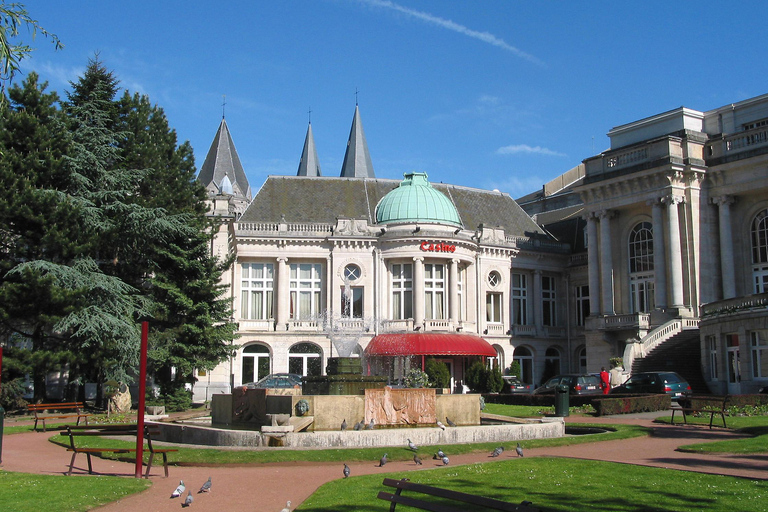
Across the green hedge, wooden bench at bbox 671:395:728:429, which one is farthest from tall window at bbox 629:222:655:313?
wooden bench at bbox 671:395:728:429

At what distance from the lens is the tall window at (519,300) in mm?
55500

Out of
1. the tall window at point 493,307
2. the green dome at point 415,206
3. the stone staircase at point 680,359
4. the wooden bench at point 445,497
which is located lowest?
the wooden bench at point 445,497

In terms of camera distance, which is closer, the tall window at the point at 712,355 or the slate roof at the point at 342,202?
the tall window at the point at 712,355

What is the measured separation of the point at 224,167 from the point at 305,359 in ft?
105

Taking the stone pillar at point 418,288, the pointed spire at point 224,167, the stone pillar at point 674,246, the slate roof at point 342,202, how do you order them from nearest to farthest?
the stone pillar at point 674,246
the stone pillar at point 418,288
the slate roof at point 342,202
the pointed spire at point 224,167

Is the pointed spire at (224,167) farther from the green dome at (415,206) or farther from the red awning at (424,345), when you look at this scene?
the red awning at (424,345)

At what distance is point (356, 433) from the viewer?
692 inches

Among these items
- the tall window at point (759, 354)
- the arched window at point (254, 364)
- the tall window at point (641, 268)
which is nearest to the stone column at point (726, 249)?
the tall window at point (641, 268)

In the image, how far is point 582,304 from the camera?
2242 inches

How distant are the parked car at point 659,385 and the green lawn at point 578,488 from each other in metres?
20.2

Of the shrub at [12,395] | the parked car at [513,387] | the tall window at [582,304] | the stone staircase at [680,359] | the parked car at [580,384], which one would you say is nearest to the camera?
the shrub at [12,395]

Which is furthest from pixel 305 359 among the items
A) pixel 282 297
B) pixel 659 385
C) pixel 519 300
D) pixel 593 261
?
pixel 659 385

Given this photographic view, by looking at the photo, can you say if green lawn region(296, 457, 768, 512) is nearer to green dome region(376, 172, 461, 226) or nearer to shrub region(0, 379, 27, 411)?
shrub region(0, 379, 27, 411)

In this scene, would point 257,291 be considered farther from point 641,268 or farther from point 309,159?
point 309,159
